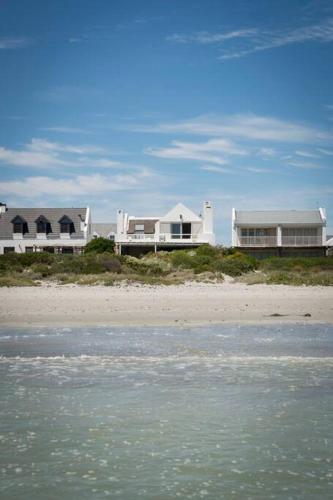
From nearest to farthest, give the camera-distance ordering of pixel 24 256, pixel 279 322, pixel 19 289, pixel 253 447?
pixel 253 447, pixel 279 322, pixel 19 289, pixel 24 256

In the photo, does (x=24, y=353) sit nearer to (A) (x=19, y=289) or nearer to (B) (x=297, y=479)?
(B) (x=297, y=479)

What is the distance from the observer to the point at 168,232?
6425cm

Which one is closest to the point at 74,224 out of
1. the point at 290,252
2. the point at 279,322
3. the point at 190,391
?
the point at 290,252

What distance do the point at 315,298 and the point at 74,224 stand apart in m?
43.6

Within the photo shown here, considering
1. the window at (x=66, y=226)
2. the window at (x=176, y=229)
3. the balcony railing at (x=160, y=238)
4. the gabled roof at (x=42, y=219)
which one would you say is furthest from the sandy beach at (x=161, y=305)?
the gabled roof at (x=42, y=219)

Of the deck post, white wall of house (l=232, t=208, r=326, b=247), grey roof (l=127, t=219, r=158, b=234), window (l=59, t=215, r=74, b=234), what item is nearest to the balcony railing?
grey roof (l=127, t=219, r=158, b=234)

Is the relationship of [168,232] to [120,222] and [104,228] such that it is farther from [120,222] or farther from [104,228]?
[104,228]

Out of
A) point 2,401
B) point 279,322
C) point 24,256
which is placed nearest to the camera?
point 2,401

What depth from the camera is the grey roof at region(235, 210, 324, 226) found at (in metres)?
63.5

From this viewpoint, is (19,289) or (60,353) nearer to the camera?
(60,353)

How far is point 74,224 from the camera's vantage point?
65.4 meters

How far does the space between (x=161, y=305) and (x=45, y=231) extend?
44.0 metres

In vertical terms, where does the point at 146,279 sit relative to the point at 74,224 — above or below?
below

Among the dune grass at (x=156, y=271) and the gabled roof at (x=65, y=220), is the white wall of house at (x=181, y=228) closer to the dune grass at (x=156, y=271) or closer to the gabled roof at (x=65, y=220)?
the gabled roof at (x=65, y=220)
